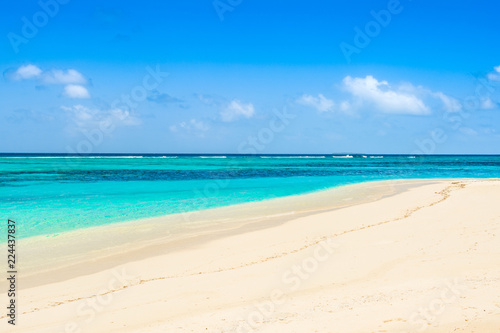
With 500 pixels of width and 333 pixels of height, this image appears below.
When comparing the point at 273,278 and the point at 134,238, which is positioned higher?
the point at 134,238

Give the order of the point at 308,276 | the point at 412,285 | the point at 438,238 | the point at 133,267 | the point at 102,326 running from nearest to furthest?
the point at 102,326
the point at 412,285
the point at 308,276
the point at 133,267
the point at 438,238

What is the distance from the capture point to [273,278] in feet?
29.0

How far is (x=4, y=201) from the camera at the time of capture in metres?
23.9

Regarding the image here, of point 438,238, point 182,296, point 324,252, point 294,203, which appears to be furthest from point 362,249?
point 294,203

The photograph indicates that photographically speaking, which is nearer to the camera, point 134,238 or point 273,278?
point 273,278

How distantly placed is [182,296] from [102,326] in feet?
5.54

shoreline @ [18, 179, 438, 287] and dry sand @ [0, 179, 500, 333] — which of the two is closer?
dry sand @ [0, 179, 500, 333]

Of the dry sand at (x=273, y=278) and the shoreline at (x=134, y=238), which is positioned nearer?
the dry sand at (x=273, y=278)

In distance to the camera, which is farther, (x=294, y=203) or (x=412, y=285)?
(x=294, y=203)

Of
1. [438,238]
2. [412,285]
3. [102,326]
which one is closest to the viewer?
[102,326]

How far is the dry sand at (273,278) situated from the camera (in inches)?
254

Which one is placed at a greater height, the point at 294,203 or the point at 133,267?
the point at 294,203

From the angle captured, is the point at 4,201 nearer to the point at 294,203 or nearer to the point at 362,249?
the point at 294,203

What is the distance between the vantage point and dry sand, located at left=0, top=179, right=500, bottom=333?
254 inches
